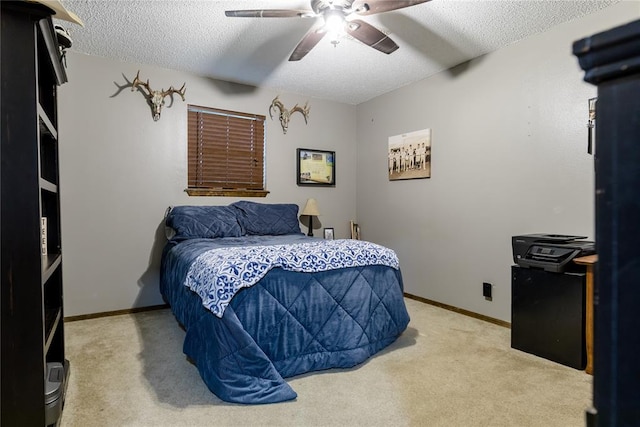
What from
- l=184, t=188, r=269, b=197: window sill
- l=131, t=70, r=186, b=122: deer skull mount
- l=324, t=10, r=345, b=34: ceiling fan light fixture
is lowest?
l=184, t=188, r=269, b=197: window sill

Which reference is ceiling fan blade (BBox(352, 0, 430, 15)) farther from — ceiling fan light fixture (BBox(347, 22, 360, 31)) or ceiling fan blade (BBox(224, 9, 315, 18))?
ceiling fan blade (BBox(224, 9, 315, 18))

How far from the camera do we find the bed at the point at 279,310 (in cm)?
198

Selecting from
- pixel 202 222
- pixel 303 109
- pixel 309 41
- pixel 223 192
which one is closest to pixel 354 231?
pixel 303 109

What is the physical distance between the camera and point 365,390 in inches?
80.9

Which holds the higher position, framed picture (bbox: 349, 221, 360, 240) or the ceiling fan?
the ceiling fan

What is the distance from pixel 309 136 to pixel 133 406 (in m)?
3.45

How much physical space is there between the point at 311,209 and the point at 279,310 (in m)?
2.30

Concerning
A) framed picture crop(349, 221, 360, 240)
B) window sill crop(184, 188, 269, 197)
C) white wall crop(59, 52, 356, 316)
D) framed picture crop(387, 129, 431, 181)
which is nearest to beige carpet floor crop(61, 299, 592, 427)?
white wall crop(59, 52, 356, 316)

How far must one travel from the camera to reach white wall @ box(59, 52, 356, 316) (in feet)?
10.9

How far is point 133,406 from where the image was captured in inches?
74.9

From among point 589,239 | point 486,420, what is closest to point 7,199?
point 486,420

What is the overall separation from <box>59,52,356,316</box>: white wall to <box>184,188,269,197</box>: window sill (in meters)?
0.06

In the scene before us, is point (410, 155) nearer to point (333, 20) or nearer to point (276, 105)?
point (276, 105)

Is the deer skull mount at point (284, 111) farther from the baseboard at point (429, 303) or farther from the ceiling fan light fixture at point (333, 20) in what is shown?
the baseboard at point (429, 303)
